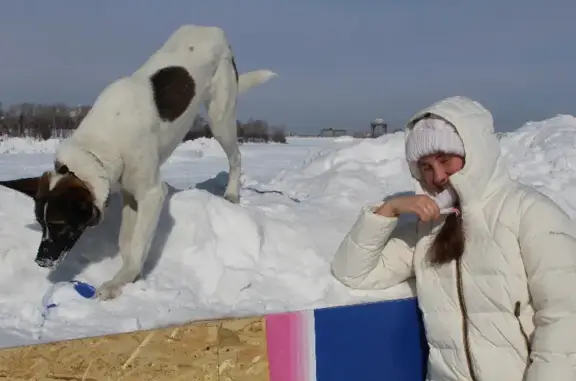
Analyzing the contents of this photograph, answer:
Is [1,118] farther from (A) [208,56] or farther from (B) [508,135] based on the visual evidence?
(A) [208,56]

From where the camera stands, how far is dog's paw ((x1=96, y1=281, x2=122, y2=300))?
153 inches

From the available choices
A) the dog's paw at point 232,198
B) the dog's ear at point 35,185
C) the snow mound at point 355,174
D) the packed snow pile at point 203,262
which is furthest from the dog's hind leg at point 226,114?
the dog's ear at point 35,185

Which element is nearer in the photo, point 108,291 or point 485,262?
point 485,262

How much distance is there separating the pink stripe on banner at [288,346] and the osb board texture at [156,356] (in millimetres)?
41

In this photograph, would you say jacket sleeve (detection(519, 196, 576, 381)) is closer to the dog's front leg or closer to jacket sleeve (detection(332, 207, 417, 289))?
jacket sleeve (detection(332, 207, 417, 289))

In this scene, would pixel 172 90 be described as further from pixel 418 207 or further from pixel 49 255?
pixel 418 207

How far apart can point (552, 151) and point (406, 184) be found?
8.06 ft

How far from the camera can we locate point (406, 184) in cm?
679

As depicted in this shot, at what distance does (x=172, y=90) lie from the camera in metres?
4.82

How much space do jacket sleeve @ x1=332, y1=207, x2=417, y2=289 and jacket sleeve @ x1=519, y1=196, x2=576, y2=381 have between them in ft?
2.25

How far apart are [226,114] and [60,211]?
2285mm

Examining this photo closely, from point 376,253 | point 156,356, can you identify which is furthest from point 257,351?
point 376,253

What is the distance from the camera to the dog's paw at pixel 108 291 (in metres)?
3.89

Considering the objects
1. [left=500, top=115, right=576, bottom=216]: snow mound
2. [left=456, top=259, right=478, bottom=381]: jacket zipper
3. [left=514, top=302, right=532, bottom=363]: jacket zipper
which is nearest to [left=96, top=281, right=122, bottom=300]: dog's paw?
[left=456, top=259, right=478, bottom=381]: jacket zipper
